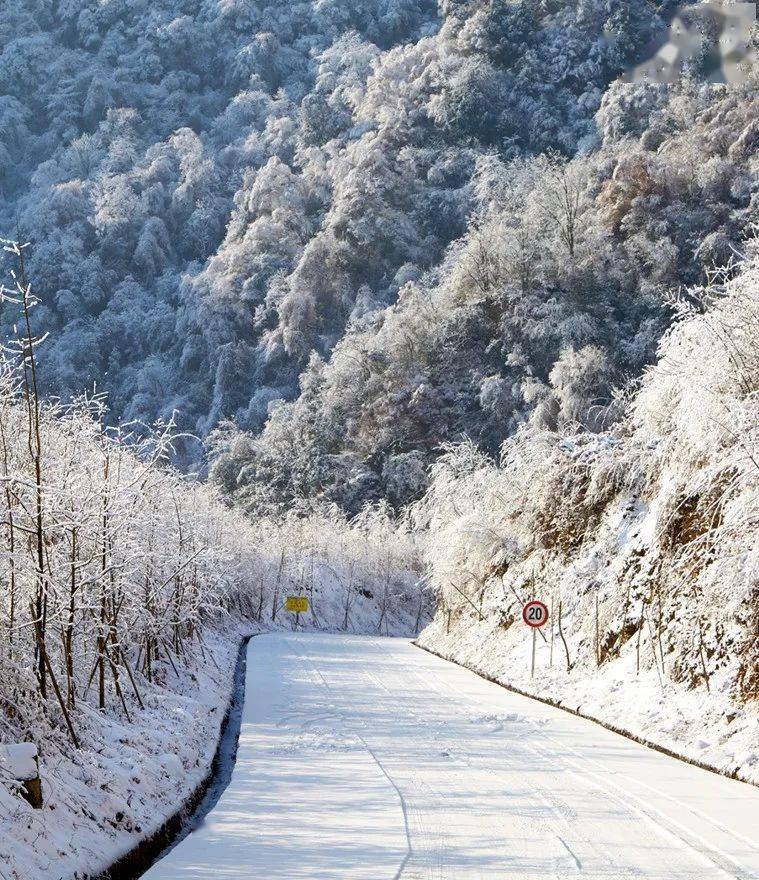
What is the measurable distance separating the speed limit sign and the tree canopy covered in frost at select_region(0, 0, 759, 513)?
31752mm

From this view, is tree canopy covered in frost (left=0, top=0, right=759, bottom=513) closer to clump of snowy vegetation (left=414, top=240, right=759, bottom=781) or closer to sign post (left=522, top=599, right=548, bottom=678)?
clump of snowy vegetation (left=414, top=240, right=759, bottom=781)

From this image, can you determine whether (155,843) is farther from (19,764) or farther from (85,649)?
(85,649)

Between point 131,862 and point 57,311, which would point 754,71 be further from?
point 131,862

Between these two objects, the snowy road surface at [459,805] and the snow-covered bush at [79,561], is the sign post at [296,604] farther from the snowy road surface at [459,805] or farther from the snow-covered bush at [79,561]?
the snowy road surface at [459,805]

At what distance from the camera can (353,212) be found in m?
98.3

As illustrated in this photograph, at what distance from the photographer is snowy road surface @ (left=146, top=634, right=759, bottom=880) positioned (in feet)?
24.2

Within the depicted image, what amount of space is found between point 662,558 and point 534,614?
3852 millimetres

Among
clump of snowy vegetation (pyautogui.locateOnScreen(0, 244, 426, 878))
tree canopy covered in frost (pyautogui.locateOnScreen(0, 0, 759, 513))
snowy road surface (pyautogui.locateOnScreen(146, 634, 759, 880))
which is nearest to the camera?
snowy road surface (pyautogui.locateOnScreen(146, 634, 759, 880))

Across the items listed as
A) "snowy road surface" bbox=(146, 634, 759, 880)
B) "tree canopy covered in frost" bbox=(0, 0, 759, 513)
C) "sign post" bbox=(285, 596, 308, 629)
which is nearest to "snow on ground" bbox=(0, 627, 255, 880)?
"snowy road surface" bbox=(146, 634, 759, 880)

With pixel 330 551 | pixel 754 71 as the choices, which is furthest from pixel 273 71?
pixel 330 551

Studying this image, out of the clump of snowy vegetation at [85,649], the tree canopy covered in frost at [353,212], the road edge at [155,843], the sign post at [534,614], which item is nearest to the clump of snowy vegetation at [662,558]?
the sign post at [534,614]

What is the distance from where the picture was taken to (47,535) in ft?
36.8

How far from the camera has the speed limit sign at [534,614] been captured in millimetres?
19672

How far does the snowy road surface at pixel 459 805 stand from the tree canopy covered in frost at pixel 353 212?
125 feet
